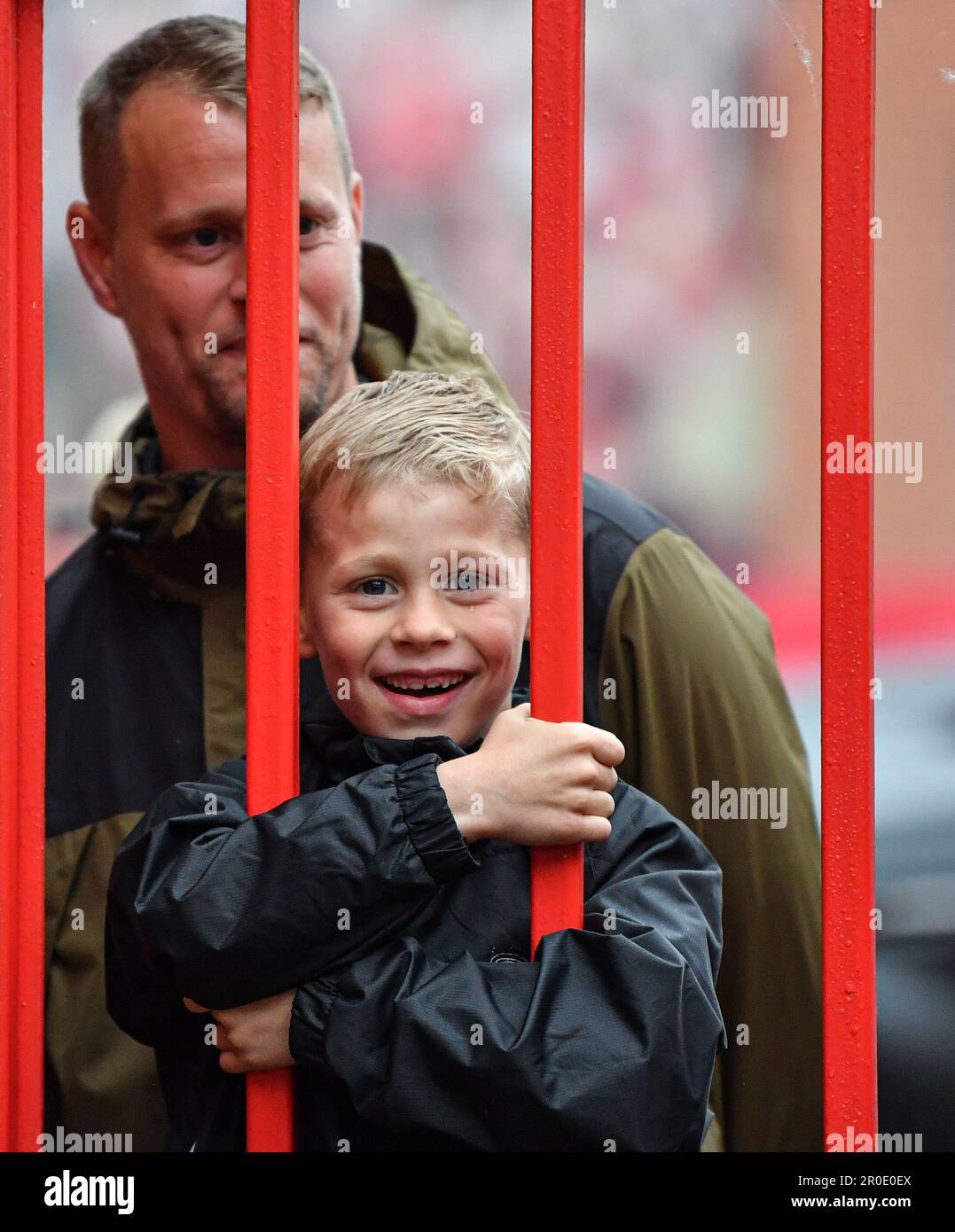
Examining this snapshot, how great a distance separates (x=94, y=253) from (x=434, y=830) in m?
1.04

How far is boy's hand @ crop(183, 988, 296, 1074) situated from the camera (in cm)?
100

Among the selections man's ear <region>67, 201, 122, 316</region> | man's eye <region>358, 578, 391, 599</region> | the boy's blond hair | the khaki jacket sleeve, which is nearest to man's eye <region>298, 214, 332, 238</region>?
man's ear <region>67, 201, 122, 316</region>

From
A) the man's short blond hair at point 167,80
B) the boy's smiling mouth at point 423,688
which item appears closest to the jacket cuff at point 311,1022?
the boy's smiling mouth at point 423,688

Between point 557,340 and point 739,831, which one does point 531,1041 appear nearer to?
point 557,340

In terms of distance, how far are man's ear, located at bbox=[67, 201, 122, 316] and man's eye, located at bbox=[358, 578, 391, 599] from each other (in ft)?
2.57

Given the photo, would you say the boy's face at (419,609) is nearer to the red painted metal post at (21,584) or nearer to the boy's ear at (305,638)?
the boy's ear at (305,638)

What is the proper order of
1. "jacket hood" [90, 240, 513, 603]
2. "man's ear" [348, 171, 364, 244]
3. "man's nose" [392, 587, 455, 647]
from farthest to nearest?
1. "man's ear" [348, 171, 364, 244]
2. "jacket hood" [90, 240, 513, 603]
3. "man's nose" [392, 587, 455, 647]

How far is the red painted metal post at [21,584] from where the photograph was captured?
1062 millimetres

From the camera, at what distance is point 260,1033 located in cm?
100

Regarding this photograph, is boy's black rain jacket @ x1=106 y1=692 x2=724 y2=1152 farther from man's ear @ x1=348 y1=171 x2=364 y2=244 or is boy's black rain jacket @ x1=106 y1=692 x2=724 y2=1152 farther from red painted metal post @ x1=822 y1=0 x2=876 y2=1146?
man's ear @ x1=348 y1=171 x2=364 y2=244

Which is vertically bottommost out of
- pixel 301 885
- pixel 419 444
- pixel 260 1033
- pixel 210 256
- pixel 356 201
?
pixel 260 1033

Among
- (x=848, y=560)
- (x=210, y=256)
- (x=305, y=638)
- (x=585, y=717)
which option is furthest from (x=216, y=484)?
(x=848, y=560)

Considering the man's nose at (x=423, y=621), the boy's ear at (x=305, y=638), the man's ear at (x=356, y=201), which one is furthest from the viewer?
the man's ear at (x=356, y=201)

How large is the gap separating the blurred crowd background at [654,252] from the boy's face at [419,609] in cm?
73
